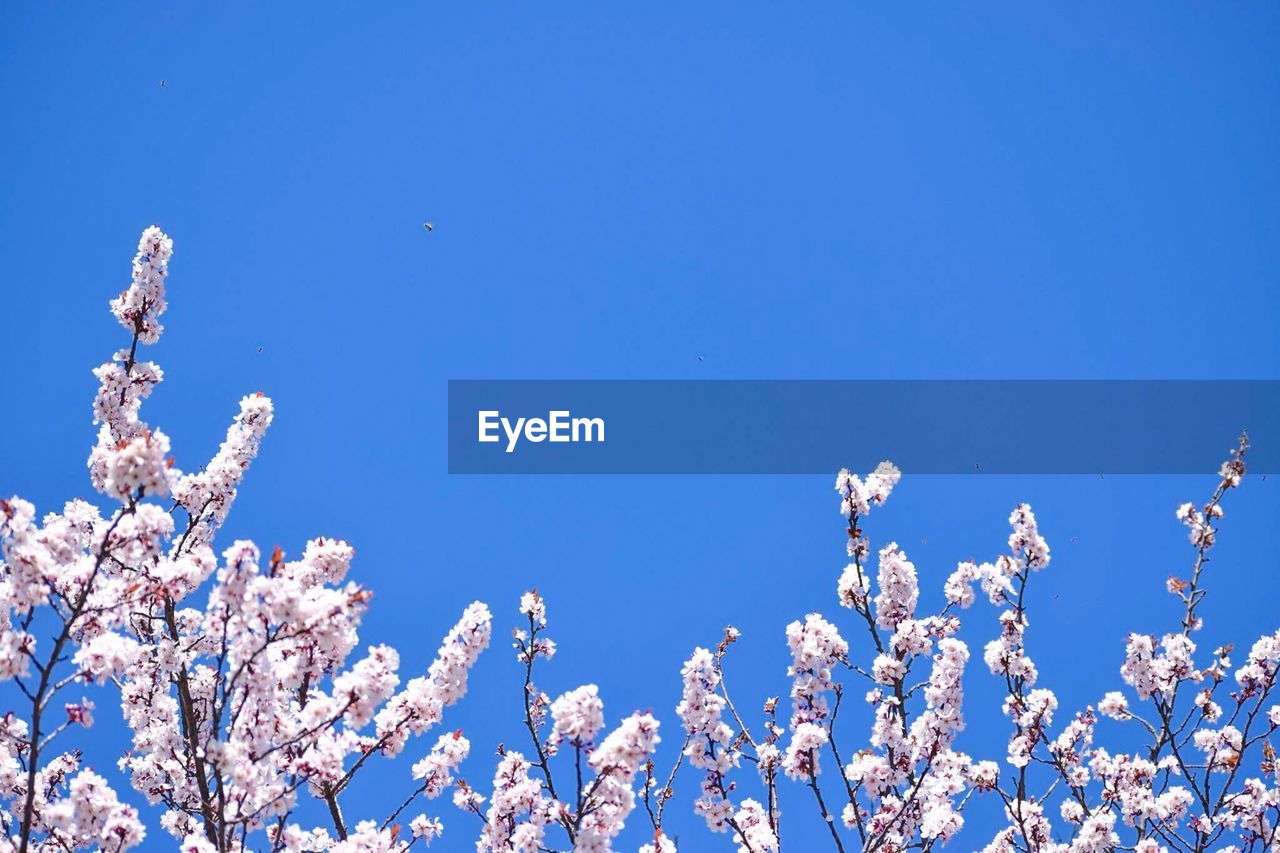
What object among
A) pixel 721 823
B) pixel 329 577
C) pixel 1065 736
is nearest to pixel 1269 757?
pixel 1065 736

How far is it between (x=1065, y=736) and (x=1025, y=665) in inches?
55.1

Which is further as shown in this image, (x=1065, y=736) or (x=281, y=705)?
(x=1065, y=736)

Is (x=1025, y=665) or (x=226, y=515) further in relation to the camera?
(x=1025, y=665)

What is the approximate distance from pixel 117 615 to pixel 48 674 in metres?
0.73

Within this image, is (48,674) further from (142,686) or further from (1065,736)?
(1065,736)

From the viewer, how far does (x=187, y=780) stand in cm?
733

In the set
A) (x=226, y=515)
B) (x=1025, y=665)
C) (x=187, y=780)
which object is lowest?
(x=187, y=780)

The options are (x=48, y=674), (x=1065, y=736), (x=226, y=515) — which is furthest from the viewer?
(x=1065, y=736)

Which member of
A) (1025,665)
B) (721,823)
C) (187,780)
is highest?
(1025,665)

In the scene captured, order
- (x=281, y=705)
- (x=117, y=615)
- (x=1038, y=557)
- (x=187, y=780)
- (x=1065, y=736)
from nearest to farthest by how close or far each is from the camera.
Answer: (x=117, y=615) < (x=281, y=705) < (x=187, y=780) < (x=1038, y=557) < (x=1065, y=736)

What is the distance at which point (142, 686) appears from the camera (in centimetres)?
772

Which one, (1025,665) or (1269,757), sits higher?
(1025,665)

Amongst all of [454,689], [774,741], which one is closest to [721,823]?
[774,741]

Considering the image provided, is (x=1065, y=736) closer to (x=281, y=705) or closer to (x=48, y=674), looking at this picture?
(x=281, y=705)
